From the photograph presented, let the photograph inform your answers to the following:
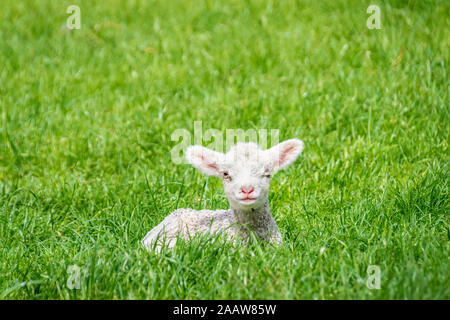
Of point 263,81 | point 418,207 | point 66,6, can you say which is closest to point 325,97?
point 263,81

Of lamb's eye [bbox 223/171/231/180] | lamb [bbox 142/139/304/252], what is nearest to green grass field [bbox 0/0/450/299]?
lamb [bbox 142/139/304/252]

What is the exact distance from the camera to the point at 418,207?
438 centimetres

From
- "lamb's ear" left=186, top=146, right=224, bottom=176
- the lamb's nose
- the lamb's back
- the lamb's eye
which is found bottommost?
the lamb's back

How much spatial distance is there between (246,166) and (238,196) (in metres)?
0.18

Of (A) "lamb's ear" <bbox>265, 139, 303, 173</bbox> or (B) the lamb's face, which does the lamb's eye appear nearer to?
(B) the lamb's face

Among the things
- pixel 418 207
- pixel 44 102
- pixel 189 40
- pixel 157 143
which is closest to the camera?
pixel 418 207

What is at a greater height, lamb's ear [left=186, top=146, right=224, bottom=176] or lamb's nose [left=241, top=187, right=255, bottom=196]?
lamb's ear [left=186, top=146, right=224, bottom=176]

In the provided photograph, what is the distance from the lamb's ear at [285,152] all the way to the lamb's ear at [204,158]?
0.32m

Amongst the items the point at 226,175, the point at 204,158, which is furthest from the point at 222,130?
the point at 226,175

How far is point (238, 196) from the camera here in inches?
145

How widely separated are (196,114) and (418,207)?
2.62 metres

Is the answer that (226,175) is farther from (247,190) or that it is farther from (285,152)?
(285,152)

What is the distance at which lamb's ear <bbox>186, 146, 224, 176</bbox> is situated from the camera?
3.94m
